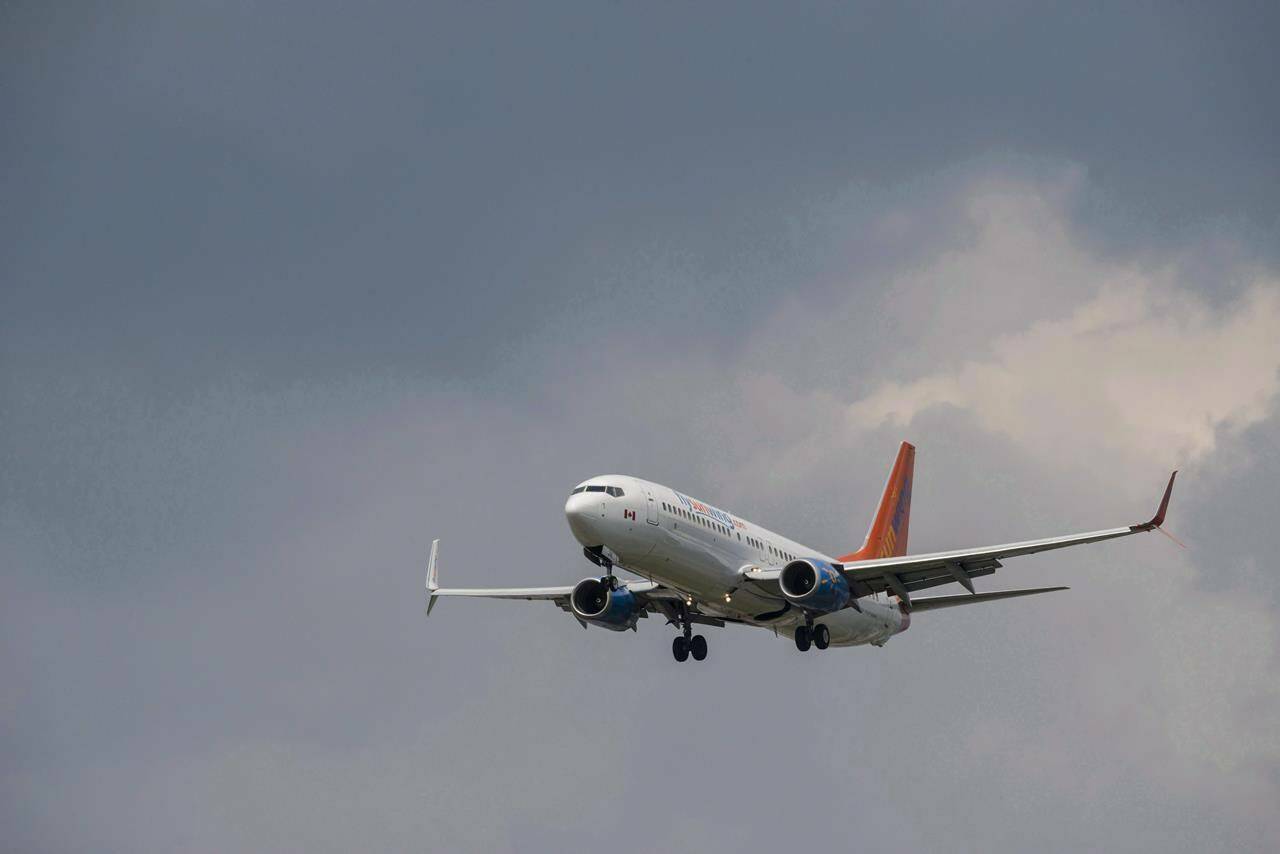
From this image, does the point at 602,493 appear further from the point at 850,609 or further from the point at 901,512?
the point at 901,512

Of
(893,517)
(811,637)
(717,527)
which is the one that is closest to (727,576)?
(717,527)

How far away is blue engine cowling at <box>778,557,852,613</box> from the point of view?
57.4m

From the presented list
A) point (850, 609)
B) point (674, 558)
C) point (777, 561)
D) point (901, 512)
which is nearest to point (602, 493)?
point (674, 558)

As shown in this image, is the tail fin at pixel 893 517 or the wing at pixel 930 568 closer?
the wing at pixel 930 568

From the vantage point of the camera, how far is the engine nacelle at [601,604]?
6200cm

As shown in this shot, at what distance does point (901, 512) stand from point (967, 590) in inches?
766

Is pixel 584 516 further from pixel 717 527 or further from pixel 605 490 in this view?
pixel 717 527

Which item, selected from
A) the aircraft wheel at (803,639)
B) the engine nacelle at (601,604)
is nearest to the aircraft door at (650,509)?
the engine nacelle at (601,604)

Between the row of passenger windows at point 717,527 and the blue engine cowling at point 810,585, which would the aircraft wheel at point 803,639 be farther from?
the blue engine cowling at point 810,585

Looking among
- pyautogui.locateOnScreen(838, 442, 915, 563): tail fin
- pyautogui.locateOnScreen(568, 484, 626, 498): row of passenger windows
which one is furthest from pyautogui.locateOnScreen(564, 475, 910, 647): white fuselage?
pyautogui.locateOnScreen(838, 442, 915, 563): tail fin

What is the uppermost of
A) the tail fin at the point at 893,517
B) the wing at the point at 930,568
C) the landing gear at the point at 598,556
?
the tail fin at the point at 893,517

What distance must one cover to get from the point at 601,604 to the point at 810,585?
9146 mm

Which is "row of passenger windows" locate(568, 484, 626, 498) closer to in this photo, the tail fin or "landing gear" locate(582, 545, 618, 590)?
"landing gear" locate(582, 545, 618, 590)

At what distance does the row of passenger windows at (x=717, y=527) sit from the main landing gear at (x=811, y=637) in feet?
9.27
